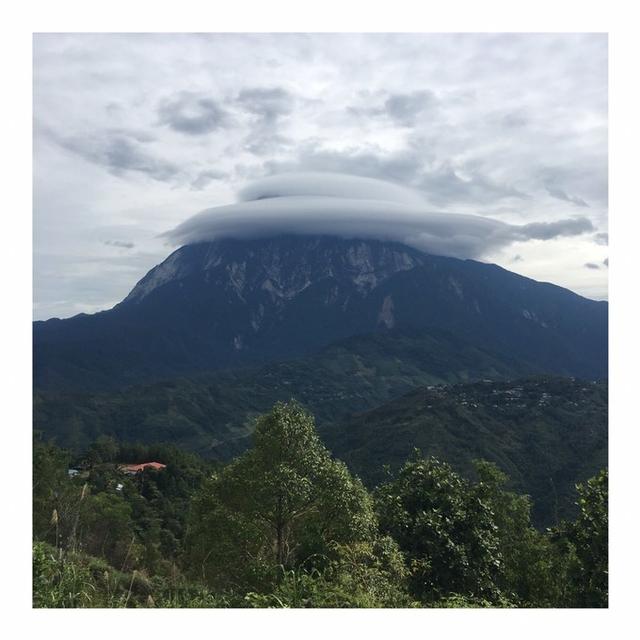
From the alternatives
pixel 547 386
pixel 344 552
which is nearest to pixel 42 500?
pixel 344 552

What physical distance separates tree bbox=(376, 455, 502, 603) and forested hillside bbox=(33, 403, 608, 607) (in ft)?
0.08

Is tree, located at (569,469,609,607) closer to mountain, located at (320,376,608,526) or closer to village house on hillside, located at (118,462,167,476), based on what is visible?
village house on hillside, located at (118,462,167,476)

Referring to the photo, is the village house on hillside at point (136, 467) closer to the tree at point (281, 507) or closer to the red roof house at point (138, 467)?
the red roof house at point (138, 467)

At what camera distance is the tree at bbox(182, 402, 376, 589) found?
10.7 metres

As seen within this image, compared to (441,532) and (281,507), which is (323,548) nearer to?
(281,507)

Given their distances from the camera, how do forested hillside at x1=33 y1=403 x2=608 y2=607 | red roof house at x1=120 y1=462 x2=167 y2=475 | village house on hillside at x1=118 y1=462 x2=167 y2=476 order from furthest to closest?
red roof house at x1=120 y1=462 x2=167 y2=475, village house on hillside at x1=118 y1=462 x2=167 y2=476, forested hillside at x1=33 y1=403 x2=608 y2=607

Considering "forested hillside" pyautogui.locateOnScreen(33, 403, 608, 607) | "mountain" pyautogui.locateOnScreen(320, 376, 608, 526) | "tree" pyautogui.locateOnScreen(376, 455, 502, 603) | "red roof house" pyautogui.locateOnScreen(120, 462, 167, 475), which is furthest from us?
"mountain" pyautogui.locateOnScreen(320, 376, 608, 526)

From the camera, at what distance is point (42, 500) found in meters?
23.7

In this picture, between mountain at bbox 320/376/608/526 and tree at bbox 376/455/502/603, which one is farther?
mountain at bbox 320/376/608/526

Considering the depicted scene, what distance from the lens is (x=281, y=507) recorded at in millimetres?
10977

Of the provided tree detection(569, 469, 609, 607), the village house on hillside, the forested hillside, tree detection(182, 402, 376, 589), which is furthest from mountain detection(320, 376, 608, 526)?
tree detection(182, 402, 376, 589)

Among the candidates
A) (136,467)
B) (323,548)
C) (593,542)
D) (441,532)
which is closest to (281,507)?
(323,548)

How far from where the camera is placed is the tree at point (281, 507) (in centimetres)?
1070
